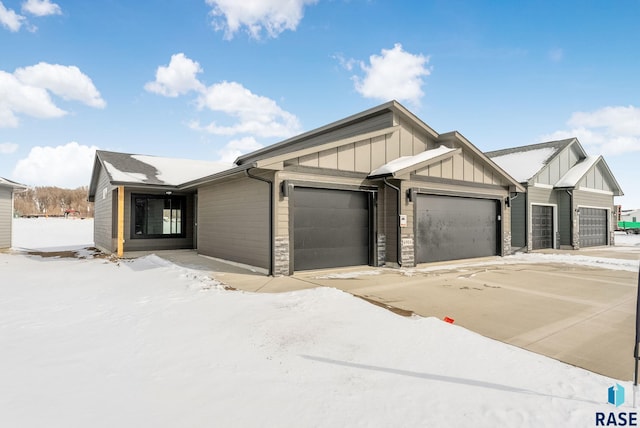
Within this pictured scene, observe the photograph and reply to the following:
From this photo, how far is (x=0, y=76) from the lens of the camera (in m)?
20.2

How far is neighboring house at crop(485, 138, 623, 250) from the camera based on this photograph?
1602 centimetres

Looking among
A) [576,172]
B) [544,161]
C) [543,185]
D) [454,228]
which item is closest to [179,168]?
[454,228]

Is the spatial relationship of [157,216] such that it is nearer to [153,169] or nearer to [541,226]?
[153,169]

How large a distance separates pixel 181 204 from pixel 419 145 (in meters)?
10.6

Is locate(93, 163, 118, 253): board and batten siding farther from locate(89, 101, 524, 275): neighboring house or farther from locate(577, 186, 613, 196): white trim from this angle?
locate(577, 186, 613, 196): white trim

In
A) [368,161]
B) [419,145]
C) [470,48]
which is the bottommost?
[368,161]

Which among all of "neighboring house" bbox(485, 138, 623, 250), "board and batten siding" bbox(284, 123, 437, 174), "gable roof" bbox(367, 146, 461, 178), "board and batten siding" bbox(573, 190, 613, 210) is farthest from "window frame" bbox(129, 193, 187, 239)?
"board and batten siding" bbox(573, 190, 613, 210)

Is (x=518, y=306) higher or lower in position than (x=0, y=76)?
lower

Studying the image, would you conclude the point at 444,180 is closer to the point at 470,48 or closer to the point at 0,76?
the point at 470,48

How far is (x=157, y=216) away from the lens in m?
14.7

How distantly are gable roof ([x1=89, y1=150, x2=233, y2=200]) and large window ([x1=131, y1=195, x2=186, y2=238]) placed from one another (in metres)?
1.00

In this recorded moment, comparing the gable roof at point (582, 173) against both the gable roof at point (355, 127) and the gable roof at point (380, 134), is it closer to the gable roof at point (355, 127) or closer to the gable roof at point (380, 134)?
the gable roof at point (380, 134)

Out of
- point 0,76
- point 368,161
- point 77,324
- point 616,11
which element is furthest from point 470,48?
point 0,76

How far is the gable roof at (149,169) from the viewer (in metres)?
13.2
